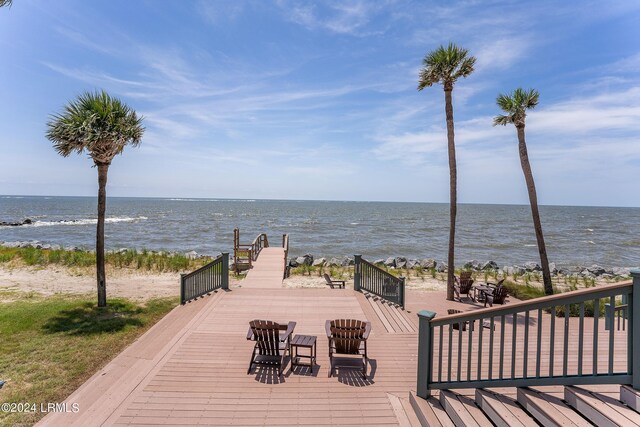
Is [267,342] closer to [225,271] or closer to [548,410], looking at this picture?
[548,410]

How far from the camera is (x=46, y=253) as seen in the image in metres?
20.9

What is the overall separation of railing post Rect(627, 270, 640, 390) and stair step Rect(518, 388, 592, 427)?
2.11 ft

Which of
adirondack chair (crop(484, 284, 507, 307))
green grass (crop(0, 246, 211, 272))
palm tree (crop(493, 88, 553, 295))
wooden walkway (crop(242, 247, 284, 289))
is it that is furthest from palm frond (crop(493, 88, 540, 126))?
green grass (crop(0, 246, 211, 272))

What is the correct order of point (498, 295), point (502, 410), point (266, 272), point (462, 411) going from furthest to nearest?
point (266, 272)
point (498, 295)
point (462, 411)
point (502, 410)

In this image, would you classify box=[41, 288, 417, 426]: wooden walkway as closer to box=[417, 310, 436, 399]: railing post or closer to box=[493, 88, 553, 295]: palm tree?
box=[417, 310, 436, 399]: railing post

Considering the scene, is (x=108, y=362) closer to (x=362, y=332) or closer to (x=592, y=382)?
(x=362, y=332)

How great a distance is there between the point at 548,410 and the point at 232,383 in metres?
4.52

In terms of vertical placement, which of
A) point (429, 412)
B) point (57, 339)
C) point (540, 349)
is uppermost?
point (540, 349)

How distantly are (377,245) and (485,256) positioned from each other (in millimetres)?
10472

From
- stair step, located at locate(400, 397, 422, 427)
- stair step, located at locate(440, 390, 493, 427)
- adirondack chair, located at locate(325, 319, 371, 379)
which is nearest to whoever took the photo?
stair step, located at locate(440, 390, 493, 427)

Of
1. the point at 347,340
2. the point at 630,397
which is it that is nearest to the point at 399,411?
the point at 347,340

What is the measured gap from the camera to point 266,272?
15.2 meters

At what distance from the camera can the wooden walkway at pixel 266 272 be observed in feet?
43.3

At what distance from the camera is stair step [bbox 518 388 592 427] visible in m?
3.28
